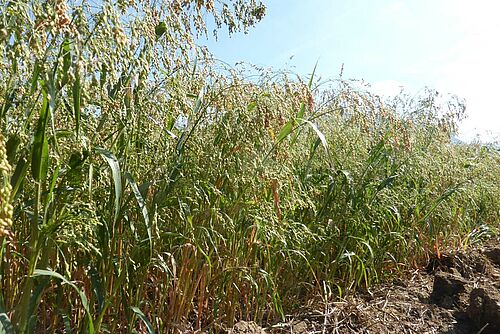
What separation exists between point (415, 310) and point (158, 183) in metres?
1.67

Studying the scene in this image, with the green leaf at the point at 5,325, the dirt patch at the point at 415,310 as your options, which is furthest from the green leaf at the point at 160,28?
the dirt patch at the point at 415,310

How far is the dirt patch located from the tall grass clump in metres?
0.11

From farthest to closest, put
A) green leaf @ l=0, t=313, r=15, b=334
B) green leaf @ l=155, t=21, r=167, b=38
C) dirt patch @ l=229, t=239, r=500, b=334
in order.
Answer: dirt patch @ l=229, t=239, r=500, b=334 → green leaf @ l=155, t=21, r=167, b=38 → green leaf @ l=0, t=313, r=15, b=334

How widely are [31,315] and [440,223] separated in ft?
10.2

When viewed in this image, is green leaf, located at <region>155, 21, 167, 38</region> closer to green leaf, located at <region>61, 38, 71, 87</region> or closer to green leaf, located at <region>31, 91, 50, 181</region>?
green leaf, located at <region>61, 38, 71, 87</region>

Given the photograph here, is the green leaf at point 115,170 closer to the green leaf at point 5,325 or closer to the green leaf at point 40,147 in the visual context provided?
the green leaf at point 40,147

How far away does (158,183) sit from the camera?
1.93 meters

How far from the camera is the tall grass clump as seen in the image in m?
1.35

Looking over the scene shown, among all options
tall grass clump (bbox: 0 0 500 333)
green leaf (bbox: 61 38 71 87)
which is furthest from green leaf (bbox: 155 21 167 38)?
green leaf (bbox: 61 38 71 87)

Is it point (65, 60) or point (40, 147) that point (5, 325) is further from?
point (65, 60)

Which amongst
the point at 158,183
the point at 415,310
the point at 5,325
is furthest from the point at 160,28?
the point at 415,310

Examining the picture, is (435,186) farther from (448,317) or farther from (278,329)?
(278,329)

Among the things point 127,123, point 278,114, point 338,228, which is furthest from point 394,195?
point 127,123

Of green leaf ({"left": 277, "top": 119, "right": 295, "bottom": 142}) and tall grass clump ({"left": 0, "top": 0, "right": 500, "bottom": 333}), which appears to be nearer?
tall grass clump ({"left": 0, "top": 0, "right": 500, "bottom": 333})
